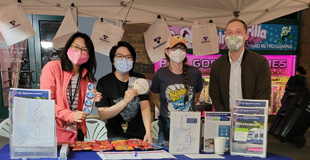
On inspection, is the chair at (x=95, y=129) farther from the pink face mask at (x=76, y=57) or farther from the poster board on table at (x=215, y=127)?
the poster board on table at (x=215, y=127)

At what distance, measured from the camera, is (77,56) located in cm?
209

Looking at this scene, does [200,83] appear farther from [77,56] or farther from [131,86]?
[77,56]

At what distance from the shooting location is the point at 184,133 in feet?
5.94

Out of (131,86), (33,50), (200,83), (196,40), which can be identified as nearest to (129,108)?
(131,86)

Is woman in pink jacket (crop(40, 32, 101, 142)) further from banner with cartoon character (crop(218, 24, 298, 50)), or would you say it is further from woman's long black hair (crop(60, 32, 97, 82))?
banner with cartoon character (crop(218, 24, 298, 50))

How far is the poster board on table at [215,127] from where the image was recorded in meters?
1.90

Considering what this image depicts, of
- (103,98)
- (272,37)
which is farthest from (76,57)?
(272,37)

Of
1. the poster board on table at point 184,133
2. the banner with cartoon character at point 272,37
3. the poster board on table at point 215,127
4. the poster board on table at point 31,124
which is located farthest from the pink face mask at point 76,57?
the banner with cartoon character at point 272,37

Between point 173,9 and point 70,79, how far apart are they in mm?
2198

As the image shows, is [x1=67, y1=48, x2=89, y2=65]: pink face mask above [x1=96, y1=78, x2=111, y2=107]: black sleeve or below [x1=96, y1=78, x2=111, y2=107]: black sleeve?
above

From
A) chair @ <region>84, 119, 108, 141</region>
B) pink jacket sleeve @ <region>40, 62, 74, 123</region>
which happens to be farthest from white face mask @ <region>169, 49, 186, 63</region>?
chair @ <region>84, 119, 108, 141</region>

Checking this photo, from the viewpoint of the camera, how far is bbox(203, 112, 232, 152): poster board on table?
1.90 m

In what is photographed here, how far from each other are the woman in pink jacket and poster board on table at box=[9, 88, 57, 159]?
1.17 ft

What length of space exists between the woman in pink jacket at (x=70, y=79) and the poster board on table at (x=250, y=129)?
4.13ft
